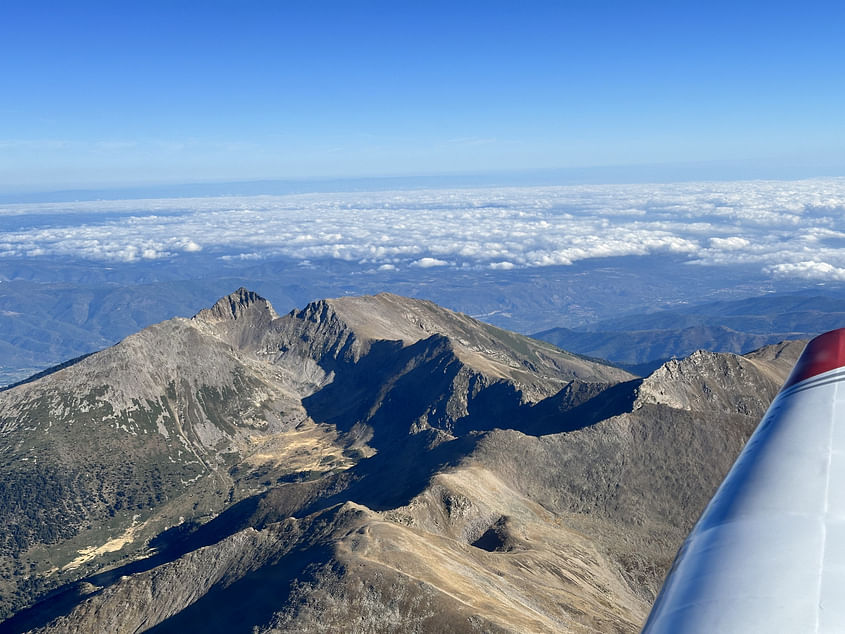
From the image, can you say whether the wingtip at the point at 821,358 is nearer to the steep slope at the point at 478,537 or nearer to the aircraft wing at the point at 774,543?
the aircraft wing at the point at 774,543

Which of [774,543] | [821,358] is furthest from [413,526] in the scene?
[774,543]

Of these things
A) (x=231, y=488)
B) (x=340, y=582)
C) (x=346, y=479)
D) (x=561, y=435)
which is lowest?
(x=231, y=488)

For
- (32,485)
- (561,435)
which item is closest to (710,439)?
Answer: (561,435)

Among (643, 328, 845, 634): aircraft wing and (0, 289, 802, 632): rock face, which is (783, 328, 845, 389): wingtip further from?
(0, 289, 802, 632): rock face

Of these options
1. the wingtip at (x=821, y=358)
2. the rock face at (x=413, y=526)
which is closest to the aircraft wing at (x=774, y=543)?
the wingtip at (x=821, y=358)

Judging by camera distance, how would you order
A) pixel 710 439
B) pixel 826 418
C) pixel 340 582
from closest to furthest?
pixel 826 418 < pixel 340 582 < pixel 710 439

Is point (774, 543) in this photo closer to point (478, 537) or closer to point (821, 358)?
point (821, 358)

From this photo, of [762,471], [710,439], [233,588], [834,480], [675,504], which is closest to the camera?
[834,480]

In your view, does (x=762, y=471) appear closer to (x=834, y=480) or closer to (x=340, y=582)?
(x=834, y=480)
